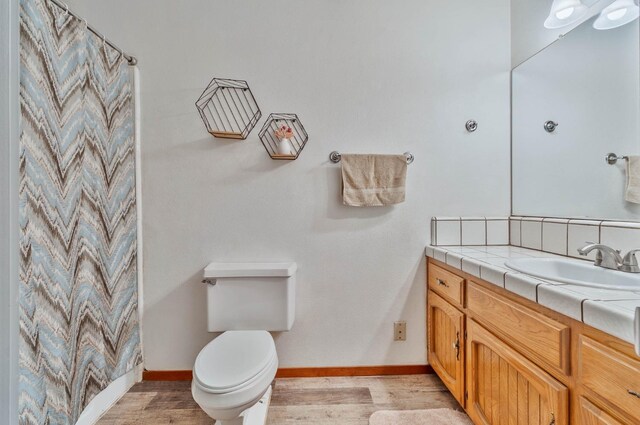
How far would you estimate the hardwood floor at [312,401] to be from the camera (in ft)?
4.82

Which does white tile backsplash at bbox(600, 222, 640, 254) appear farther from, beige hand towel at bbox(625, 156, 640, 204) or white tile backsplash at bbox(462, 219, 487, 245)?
white tile backsplash at bbox(462, 219, 487, 245)

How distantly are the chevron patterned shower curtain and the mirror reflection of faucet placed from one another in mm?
1992

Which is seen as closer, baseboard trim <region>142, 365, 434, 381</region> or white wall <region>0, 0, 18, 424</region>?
white wall <region>0, 0, 18, 424</region>

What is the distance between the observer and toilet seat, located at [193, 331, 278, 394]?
1117 millimetres

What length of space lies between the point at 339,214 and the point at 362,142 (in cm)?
45

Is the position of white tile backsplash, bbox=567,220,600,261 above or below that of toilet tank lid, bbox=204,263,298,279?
above

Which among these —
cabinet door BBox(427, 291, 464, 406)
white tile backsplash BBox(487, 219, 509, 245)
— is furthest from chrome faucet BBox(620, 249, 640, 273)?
white tile backsplash BBox(487, 219, 509, 245)

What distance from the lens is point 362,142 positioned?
1.81 meters

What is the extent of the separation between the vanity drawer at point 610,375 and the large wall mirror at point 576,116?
31.9 inches

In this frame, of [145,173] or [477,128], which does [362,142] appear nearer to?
[477,128]

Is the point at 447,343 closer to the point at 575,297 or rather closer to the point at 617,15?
the point at 575,297

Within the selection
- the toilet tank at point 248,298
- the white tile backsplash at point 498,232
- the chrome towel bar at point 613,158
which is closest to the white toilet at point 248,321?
the toilet tank at point 248,298

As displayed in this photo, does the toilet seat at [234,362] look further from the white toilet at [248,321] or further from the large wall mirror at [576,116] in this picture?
the large wall mirror at [576,116]

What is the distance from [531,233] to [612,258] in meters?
0.54
